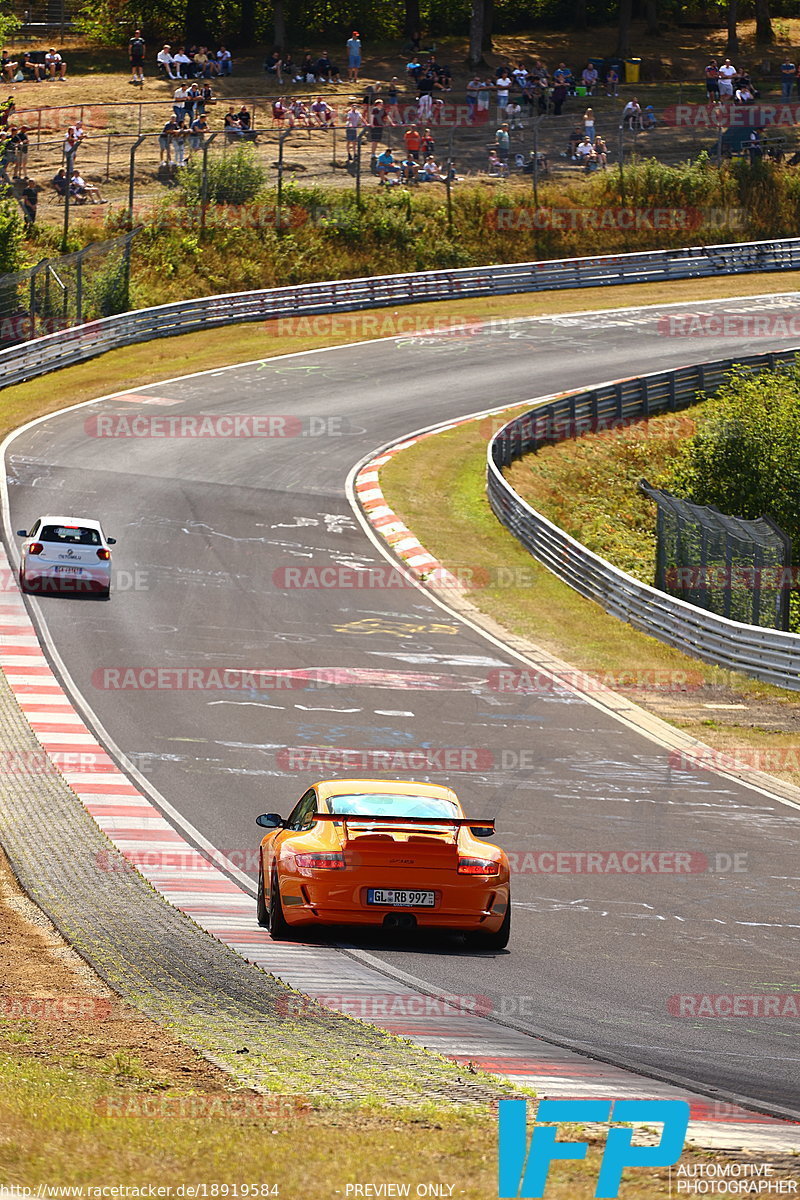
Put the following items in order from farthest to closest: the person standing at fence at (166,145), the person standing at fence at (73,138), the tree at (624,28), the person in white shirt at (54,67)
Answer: the tree at (624,28)
the person in white shirt at (54,67)
the person standing at fence at (166,145)
the person standing at fence at (73,138)

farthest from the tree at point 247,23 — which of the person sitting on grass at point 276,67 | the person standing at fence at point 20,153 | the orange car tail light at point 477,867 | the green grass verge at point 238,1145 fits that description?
the green grass verge at point 238,1145

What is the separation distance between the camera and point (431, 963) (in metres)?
12.0

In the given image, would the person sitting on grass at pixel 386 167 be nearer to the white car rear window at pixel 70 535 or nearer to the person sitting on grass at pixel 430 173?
the person sitting on grass at pixel 430 173

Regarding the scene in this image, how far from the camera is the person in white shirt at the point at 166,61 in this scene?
72188 millimetres

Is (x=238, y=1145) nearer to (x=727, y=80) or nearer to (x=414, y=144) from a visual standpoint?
(x=414, y=144)

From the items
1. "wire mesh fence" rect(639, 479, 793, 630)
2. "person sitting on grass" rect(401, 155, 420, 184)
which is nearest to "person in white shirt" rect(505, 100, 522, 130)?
"person sitting on grass" rect(401, 155, 420, 184)

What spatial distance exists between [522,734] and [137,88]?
5763 centimetres

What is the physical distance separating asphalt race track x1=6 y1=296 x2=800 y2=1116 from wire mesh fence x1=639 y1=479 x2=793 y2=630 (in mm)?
4293

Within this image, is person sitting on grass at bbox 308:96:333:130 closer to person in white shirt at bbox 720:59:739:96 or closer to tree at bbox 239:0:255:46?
person in white shirt at bbox 720:59:739:96

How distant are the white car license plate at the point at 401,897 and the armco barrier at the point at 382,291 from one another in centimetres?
3674

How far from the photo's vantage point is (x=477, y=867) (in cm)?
1237

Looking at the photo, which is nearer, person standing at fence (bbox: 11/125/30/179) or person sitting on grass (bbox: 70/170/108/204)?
person sitting on grass (bbox: 70/170/108/204)

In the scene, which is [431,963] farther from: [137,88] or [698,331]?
[137,88]

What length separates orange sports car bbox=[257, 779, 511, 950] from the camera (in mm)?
12273
